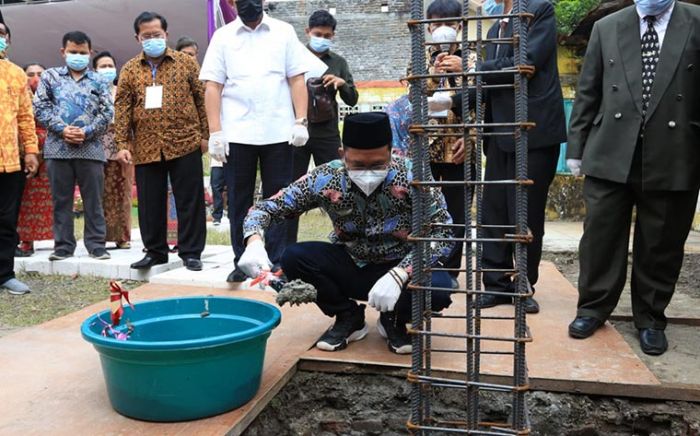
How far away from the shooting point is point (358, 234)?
9.42ft

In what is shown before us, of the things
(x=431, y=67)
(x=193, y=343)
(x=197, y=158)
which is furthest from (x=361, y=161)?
(x=197, y=158)

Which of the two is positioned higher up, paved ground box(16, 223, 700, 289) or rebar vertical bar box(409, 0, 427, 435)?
rebar vertical bar box(409, 0, 427, 435)

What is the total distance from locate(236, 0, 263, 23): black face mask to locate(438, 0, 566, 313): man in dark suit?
1359mm

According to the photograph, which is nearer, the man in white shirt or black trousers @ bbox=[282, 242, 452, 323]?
black trousers @ bbox=[282, 242, 452, 323]

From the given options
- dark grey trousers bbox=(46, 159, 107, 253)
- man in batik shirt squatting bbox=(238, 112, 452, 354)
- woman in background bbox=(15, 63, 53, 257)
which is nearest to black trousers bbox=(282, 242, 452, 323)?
man in batik shirt squatting bbox=(238, 112, 452, 354)

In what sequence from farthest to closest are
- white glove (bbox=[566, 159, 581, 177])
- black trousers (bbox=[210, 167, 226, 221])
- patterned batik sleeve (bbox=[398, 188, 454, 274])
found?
black trousers (bbox=[210, 167, 226, 221])
white glove (bbox=[566, 159, 581, 177])
patterned batik sleeve (bbox=[398, 188, 454, 274])

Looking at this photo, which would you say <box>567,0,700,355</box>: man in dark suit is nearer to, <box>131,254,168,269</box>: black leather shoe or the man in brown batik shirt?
the man in brown batik shirt

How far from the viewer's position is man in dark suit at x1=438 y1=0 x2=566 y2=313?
3.24 metres

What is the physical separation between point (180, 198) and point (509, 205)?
2.24 meters

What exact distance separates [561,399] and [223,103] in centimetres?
264

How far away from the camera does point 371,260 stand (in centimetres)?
291

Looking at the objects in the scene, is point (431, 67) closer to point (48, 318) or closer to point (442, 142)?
point (442, 142)

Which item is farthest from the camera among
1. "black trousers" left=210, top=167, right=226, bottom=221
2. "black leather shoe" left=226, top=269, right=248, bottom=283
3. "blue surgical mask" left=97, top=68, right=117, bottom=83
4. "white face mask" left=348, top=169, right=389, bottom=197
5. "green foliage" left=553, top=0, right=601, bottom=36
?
"black trousers" left=210, top=167, right=226, bottom=221

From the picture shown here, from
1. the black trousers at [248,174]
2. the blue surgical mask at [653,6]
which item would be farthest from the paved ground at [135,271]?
the blue surgical mask at [653,6]
